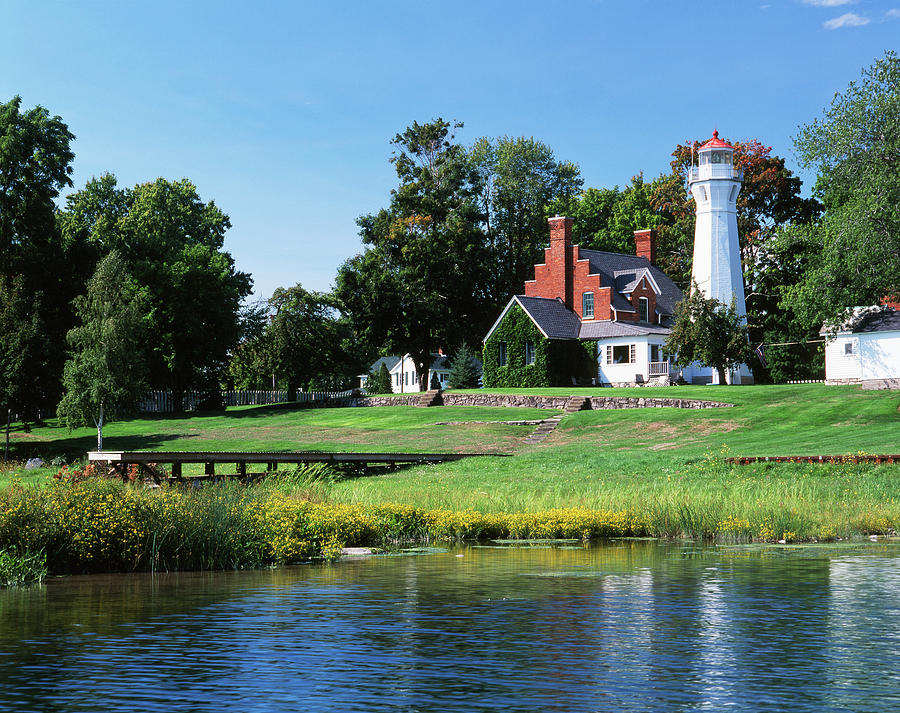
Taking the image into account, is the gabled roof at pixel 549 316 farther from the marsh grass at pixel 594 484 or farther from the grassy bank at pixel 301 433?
the marsh grass at pixel 594 484

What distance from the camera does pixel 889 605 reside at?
14.1 meters

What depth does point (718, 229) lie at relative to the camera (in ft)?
214

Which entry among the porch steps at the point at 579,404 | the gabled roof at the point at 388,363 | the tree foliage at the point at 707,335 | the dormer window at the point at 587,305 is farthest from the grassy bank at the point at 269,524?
the gabled roof at the point at 388,363

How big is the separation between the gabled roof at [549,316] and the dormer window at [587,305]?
1.91 ft

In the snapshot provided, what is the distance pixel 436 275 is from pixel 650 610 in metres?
63.2

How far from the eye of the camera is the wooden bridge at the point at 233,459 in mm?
29203

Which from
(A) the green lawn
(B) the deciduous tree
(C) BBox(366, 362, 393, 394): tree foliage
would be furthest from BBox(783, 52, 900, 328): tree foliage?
(C) BBox(366, 362, 393, 394): tree foliage

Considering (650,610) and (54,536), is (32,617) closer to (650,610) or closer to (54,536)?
(54,536)

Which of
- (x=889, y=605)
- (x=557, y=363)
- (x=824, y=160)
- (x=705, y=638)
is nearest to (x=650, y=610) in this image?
(x=705, y=638)

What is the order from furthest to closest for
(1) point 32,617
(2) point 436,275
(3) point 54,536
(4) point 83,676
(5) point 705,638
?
(2) point 436,275 < (3) point 54,536 < (1) point 32,617 < (5) point 705,638 < (4) point 83,676

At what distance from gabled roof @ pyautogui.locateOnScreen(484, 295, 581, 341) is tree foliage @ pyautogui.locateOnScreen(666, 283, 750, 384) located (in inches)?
397

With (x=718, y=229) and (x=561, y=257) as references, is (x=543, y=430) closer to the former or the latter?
(x=718, y=229)

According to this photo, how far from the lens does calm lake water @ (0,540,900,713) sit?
9.79m

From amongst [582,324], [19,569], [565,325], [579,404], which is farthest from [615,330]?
[19,569]
